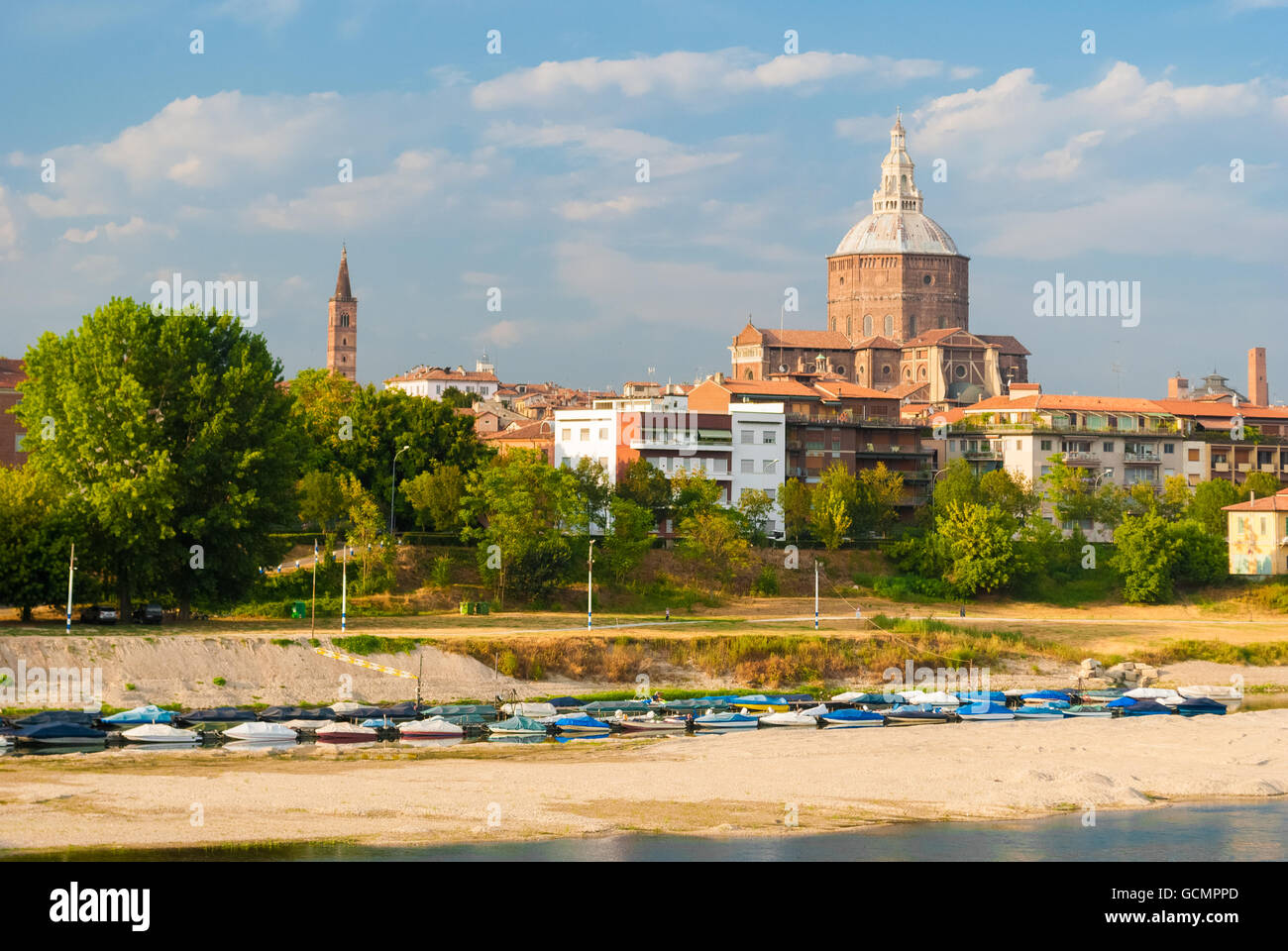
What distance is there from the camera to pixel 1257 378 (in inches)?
6959

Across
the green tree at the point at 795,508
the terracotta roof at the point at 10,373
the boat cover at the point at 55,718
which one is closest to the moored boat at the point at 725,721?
the boat cover at the point at 55,718

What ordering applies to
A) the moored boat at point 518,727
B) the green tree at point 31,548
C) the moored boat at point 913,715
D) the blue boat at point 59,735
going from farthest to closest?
the green tree at point 31,548
the moored boat at point 913,715
the moored boat at point 518,727
the blue boat at point 59,735

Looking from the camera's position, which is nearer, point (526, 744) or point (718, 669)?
point (526, 744)

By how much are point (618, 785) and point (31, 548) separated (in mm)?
31130

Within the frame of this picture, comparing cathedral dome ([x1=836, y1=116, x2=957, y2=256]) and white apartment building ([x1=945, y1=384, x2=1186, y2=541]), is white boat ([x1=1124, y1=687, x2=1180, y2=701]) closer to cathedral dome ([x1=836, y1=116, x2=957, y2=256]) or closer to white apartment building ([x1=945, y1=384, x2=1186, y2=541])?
white apartment building ([x1=945, y1=384, x2=1186, y2=541])

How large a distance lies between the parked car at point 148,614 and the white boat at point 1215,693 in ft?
134

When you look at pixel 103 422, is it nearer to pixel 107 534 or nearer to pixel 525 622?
pixel 107 534

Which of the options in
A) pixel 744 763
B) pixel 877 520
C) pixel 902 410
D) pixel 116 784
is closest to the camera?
pixel 116 784

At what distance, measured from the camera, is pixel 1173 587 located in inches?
3447

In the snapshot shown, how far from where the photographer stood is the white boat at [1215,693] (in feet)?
199

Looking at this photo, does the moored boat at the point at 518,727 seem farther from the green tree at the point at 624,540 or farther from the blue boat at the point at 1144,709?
the green tree at the point at 624,540

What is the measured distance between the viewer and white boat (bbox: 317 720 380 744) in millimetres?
48031

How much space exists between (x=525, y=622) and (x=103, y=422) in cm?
1948
